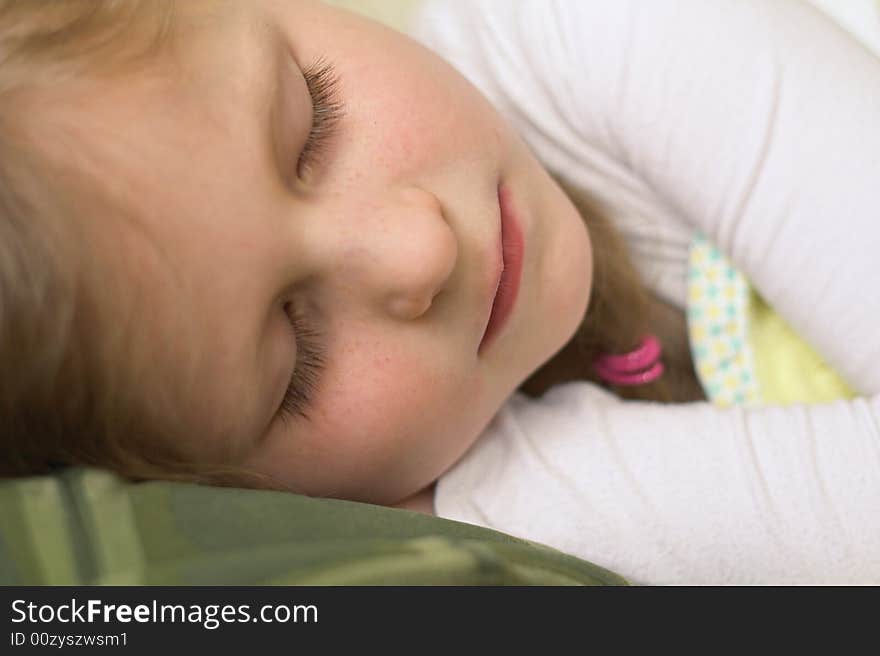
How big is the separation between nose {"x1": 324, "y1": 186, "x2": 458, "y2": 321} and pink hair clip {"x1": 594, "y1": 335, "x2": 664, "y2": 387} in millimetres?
365

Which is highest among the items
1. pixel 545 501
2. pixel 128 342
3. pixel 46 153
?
pixel 46 153

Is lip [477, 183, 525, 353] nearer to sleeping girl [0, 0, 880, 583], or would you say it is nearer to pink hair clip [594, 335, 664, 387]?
sleeping girl [0, 0, 880, 583]

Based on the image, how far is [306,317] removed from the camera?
0.67 metres

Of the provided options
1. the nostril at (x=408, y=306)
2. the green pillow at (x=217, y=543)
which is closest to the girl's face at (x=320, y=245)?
the nostril at (x=408, y=306)

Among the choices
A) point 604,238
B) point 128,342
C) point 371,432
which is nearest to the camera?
point 128,342

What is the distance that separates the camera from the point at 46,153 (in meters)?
0.57

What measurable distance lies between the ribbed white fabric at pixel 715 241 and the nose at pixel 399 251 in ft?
0.78

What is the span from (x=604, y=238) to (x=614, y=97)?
5.8 inches

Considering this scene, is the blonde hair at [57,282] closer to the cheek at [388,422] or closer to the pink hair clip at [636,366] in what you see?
the cheek at [388,422]

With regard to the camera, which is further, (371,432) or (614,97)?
(614,97)

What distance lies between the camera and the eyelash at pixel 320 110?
0.68m
